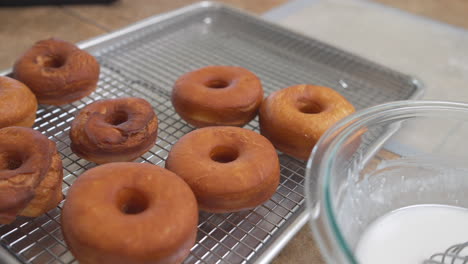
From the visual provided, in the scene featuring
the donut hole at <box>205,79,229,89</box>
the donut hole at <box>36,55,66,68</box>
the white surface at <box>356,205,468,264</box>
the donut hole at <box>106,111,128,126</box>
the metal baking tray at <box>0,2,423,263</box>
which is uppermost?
the white surface at <box>356,205,468,264</box>

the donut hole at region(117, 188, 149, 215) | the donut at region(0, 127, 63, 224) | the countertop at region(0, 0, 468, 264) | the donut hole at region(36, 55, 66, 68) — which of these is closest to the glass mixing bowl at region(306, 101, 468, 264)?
the donut hole at region(117, 188, 149, 215)

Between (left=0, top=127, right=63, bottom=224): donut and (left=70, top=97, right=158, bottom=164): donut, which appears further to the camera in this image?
(left=70, top=97, right=158, bottom=164): donut

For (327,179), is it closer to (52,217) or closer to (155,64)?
(52,217)

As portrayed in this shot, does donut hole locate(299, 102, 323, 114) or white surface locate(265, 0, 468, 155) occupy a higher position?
donut hole locate(299, 102, 323, 114)

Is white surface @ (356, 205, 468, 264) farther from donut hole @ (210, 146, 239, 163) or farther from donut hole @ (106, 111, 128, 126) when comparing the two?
donut hole @ (106, 111, 128, 126)

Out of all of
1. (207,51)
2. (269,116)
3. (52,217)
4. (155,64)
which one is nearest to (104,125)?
(52,217)

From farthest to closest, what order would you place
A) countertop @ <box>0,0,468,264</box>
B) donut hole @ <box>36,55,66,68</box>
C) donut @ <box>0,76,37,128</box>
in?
countertop @ <box>0,0,468,264</box>, donut hole @ <box>36,55,66,68</box>, donut @ <box>0,76,37,128</box>

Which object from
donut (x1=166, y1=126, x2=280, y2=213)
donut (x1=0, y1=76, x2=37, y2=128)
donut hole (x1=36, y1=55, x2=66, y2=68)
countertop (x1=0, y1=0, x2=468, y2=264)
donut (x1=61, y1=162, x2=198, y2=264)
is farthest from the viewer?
countertop (x1=0, y1=0, x2=468, y2=264)
